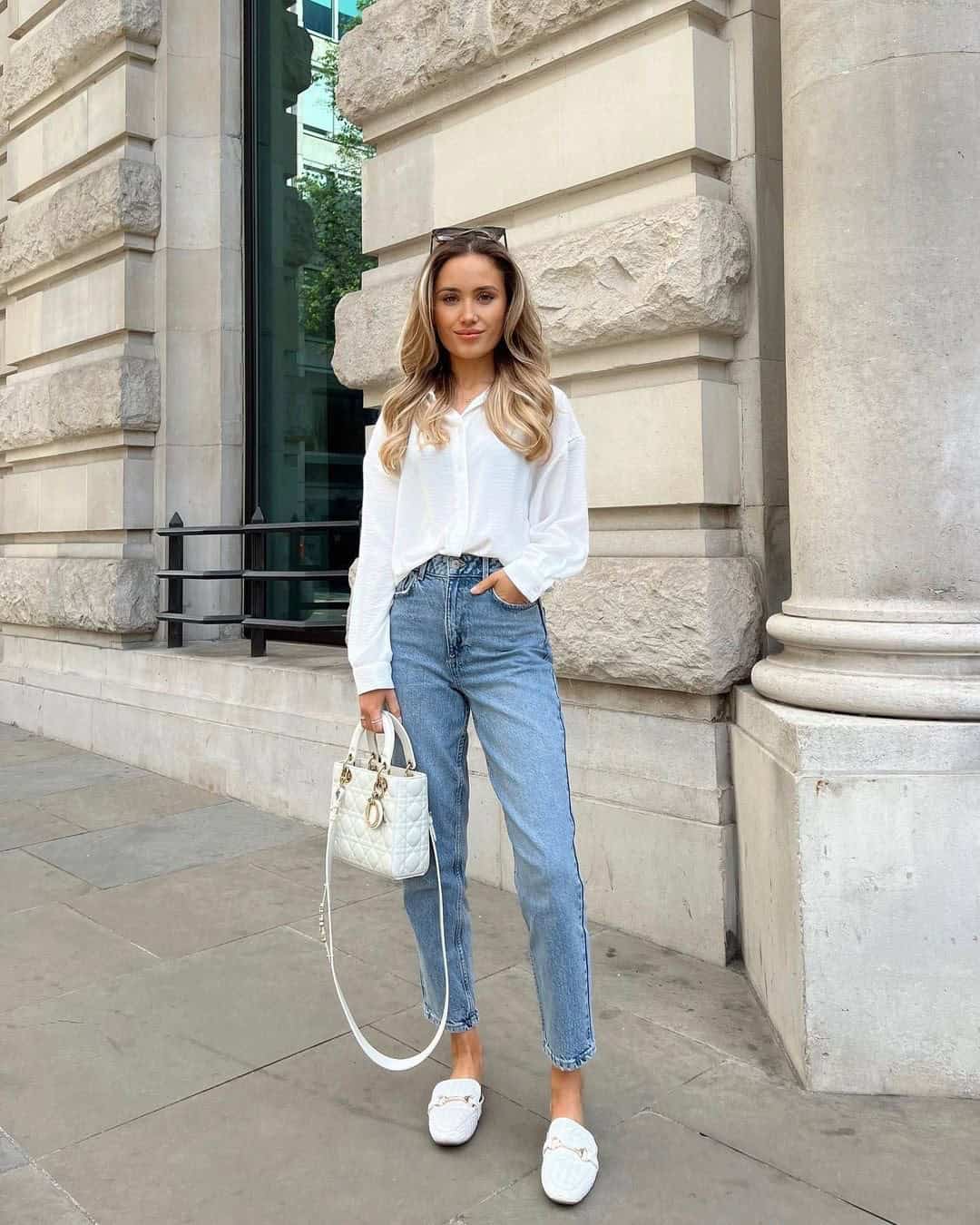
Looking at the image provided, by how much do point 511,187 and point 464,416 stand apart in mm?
2337

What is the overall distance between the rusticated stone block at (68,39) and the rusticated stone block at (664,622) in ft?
17.9

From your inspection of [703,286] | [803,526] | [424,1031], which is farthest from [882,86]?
[424,1031]

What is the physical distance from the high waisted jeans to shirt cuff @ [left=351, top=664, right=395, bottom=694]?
0.08 feet

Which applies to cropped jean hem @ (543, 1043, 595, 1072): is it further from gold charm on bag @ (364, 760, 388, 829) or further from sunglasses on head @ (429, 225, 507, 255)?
sunglasses on head @ (429, 225, 507, 255)

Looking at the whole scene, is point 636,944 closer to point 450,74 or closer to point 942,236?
point 942,236

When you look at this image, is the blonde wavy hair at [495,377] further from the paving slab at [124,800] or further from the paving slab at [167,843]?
the paving slab at [124,800]

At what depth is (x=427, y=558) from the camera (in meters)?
2.48

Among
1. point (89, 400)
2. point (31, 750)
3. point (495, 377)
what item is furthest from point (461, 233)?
point (31, 750)

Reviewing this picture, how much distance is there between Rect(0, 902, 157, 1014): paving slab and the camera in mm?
3541

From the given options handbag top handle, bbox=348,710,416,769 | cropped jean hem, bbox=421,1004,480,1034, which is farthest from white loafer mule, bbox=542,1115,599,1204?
handbag top handle, bbox=348,710,416,769

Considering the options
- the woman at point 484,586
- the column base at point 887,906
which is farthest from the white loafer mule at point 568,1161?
the column base at point 887,906

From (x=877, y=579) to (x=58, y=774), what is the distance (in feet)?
17.1

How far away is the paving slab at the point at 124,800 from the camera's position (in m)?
5.65

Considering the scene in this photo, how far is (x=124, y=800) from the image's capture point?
6.01 m
